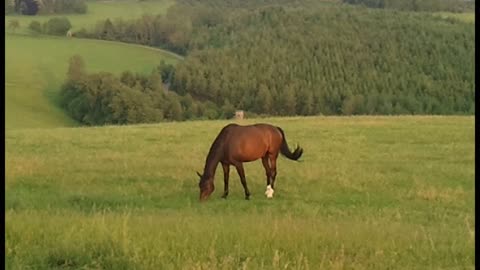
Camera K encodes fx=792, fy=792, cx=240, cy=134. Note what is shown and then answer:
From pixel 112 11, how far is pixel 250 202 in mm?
148157

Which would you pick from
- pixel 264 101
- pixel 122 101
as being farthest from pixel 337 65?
pixel 122 101

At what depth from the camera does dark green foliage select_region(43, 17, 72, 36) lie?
13188 cm

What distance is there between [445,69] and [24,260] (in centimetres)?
10331

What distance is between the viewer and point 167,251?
686 cm

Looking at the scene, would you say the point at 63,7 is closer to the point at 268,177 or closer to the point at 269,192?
the point at 268,177

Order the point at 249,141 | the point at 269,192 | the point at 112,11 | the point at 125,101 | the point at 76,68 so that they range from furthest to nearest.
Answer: the point at 112,11 → the point at 76,68 → the point at 125,101 → the point at 269,192 → the point at 249,141

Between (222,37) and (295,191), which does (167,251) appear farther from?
(222,37)

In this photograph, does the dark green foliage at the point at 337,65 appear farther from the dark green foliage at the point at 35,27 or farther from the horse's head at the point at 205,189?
the horse's head at the point at 205,189

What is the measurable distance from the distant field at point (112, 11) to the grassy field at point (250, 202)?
367 ft

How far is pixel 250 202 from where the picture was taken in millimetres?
15055

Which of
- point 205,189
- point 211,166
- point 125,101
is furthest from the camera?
point 125,101

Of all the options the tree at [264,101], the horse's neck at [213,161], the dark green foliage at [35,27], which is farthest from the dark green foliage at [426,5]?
the horse's neck at [213,161]

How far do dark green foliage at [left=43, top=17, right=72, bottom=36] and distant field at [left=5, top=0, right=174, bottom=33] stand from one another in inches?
87.1

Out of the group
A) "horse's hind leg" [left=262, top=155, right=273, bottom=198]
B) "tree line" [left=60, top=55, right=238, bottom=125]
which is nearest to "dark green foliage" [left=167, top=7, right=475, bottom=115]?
"tree line" [left=60, top=55, right=238, bottom=125]
